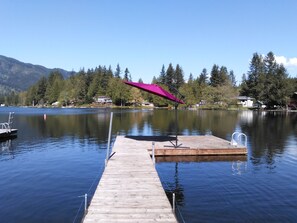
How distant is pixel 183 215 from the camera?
14.1m

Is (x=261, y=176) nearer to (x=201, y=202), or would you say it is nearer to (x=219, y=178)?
(x=219, y=178)

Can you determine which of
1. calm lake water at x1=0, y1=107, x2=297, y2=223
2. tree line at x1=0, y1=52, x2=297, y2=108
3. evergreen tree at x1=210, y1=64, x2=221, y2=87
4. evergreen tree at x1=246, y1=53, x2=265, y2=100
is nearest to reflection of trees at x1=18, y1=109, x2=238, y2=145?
calm lake water at x1=0, y1=107, x2=297, y2=223

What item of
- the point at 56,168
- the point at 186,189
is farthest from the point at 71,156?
the point at 186,189

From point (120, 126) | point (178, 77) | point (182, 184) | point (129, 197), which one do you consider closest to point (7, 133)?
point (120, 126)

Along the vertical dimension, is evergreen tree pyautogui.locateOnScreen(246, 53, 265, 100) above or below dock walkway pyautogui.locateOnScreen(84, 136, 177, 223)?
above

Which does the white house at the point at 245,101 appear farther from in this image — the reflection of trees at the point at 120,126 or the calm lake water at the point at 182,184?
the calm lake water at the point at 182,184

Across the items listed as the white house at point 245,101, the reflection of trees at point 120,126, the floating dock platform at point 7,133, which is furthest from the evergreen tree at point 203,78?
the floating dock platform at point 7,133

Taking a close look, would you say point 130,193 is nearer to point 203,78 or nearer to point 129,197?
point 129,197

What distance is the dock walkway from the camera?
1062cm

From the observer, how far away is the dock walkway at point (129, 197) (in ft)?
34.9

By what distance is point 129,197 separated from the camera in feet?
41.9

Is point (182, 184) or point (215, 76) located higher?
point (215, 76)

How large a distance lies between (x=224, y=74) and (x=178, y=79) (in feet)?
94.0

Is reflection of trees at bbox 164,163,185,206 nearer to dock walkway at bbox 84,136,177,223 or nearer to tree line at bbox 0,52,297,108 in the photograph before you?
dock walkway at bbox 84,136,177,223
